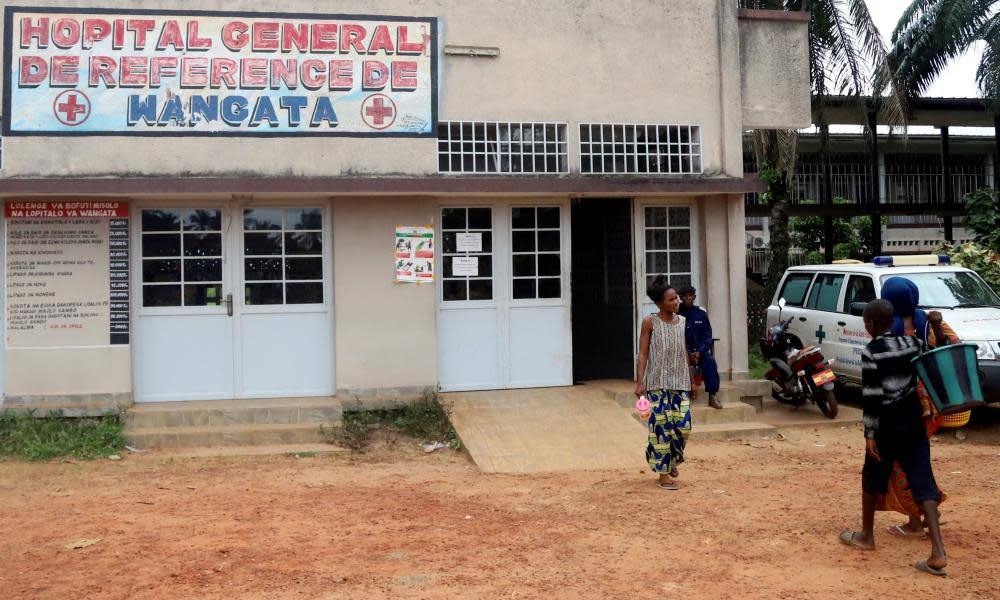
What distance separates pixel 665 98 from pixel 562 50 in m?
1.30

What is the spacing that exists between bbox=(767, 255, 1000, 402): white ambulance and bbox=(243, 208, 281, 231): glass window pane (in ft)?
20.5

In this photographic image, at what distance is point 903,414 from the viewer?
17.7 ft

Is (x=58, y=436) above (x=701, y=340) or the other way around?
the other way around

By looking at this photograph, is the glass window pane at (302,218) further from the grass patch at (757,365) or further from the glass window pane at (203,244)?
the grass patch at (757,365)

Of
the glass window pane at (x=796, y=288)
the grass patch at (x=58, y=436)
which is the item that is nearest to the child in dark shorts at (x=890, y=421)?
the glass window pane at (x=796, y=288)

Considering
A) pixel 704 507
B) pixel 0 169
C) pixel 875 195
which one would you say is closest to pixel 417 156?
pixel 0 169

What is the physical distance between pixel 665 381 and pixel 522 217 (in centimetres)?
383

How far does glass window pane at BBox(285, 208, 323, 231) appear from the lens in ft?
32.7

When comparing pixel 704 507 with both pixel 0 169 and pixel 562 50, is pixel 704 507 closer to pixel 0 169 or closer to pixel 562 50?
pixel 562 50

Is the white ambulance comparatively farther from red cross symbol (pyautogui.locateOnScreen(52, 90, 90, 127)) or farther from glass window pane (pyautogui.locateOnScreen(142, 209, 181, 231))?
red cross symbol (pyautogui.locateOnScreen(52, 90, 90, 127))

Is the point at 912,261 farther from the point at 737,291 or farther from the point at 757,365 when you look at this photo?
the point at 757,365

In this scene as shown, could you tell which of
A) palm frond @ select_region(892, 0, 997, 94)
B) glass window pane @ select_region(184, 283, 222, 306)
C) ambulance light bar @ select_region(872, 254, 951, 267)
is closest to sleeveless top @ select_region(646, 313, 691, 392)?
ambulance light bar @ select_region(872, 254, 951, 267)

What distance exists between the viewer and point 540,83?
10188 mm

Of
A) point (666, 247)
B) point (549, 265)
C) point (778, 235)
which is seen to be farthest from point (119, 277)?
point (778, 235)
